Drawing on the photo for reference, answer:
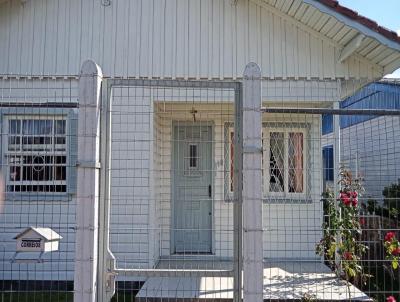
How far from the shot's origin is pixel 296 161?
27.9ft

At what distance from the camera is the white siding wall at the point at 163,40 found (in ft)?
24.6

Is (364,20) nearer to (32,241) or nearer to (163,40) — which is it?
(163,40)

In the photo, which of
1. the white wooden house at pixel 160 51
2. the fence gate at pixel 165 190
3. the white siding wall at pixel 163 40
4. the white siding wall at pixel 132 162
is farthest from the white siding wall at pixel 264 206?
the white siding wall at pixel 163 40

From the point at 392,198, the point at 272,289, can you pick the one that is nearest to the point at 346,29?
the point at 392,198

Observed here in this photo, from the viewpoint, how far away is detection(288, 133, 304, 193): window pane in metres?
8.18

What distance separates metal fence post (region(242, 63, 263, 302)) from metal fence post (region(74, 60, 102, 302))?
1.19m

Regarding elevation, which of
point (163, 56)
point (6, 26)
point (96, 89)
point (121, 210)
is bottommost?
point (121, 210)

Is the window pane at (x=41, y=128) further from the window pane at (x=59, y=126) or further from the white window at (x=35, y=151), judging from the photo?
the window pane at (x=59, y=126)

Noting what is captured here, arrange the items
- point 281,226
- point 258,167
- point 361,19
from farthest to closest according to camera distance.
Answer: point 281,226, point 361,19, point 258,167

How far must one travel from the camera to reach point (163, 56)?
7469 mm

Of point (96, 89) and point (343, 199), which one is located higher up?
point (96, 89)

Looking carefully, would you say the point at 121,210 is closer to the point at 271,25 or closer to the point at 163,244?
the point at 163,244

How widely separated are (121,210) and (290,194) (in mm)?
3125

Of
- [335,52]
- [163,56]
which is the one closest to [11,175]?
[163,56]
